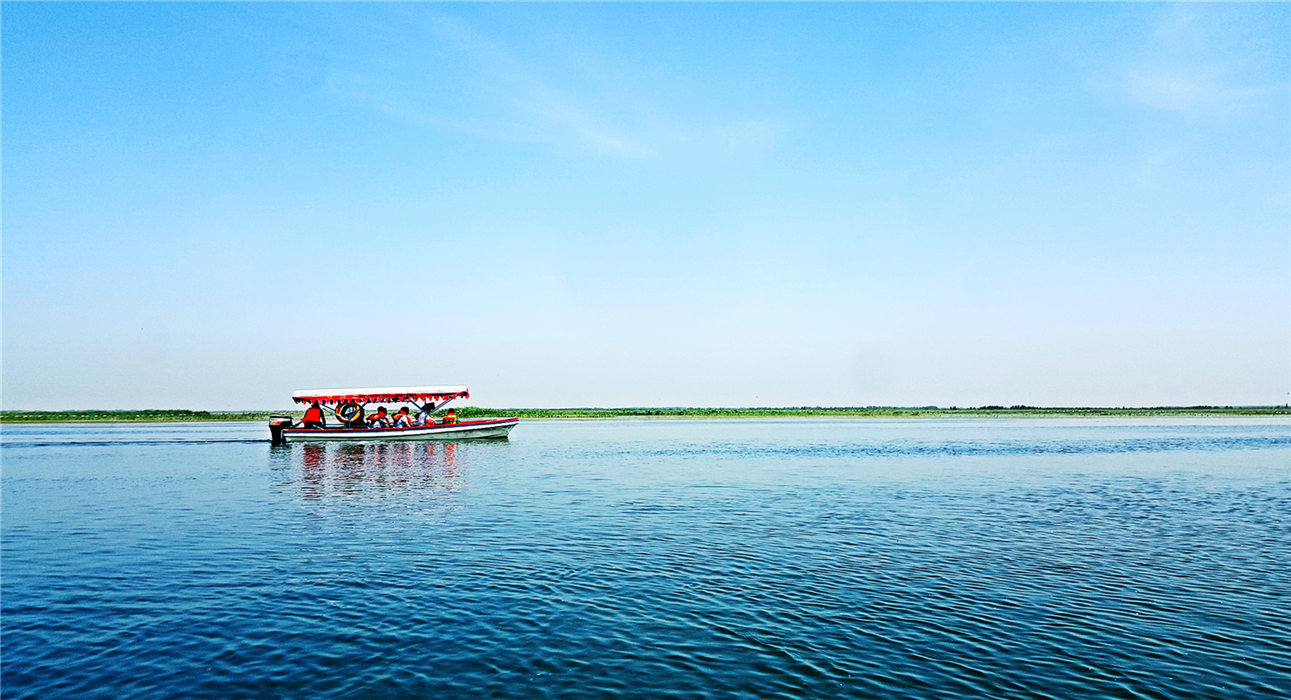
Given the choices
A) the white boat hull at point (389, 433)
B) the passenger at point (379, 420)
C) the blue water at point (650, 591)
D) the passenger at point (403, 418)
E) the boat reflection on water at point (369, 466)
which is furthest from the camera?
the passenger at point (379, 420)

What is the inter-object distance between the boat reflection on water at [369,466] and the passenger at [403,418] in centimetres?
177

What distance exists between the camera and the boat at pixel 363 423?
66250 mm

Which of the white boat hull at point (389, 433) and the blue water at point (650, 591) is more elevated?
the white boat hull at point (389, 433)

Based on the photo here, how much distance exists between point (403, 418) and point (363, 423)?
4187mm

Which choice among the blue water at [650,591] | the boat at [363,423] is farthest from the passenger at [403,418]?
the blue water at [650,591]

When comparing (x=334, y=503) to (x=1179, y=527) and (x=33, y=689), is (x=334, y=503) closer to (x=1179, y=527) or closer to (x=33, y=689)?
(x=33, y=689)

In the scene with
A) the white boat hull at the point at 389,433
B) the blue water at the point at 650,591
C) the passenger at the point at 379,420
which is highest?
the passenger at the point at 379,420

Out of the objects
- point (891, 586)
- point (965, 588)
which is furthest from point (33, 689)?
point (965, 588)

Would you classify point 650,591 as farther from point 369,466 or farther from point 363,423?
point 363,423

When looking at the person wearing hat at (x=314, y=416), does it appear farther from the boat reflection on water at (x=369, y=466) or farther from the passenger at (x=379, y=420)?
the passenger at (x=379, y=420)

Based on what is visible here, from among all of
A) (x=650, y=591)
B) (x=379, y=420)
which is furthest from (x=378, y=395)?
(x=650, y=591)

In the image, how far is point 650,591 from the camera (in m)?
15.8

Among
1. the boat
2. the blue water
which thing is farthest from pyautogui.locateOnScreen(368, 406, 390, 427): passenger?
the blue water

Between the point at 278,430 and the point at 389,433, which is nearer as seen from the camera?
the point at 389,433
